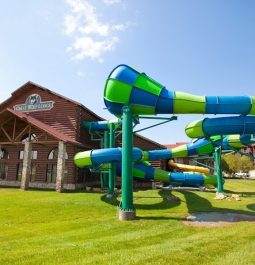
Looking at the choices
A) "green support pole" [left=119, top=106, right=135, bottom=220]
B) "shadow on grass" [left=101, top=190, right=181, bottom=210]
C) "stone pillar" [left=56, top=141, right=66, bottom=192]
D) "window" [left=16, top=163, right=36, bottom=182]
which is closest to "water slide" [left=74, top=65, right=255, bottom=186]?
"green support pole" [left=119, top=106, right=135, bottom=220]

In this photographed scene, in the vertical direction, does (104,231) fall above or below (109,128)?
below

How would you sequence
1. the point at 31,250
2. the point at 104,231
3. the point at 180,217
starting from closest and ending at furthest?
the point at 31,250, the point at 104,231, the point at 180,217

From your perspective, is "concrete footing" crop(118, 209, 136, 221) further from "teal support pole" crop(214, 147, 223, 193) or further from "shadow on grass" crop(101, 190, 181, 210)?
"teal support pole" crop(214, 147, 223, 193)

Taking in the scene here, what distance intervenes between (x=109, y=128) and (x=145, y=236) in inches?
638

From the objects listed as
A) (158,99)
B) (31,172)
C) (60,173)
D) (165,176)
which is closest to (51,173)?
(31,172)

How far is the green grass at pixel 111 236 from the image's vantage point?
7680mm

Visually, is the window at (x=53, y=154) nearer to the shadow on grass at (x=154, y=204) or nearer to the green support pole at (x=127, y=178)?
the shadow on grass at (x=154, y=204)

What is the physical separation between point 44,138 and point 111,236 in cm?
1875

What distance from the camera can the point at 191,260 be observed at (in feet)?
24.4

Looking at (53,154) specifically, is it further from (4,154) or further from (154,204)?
(154,204)

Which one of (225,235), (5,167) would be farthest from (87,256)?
(5,167)

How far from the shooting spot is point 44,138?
27.2 meters

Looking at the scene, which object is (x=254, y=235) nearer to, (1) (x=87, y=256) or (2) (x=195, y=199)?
(1) (x=87, y=256)

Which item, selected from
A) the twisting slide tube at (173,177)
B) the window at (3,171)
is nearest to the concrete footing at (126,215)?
the twisting slide tube at (173,177)
